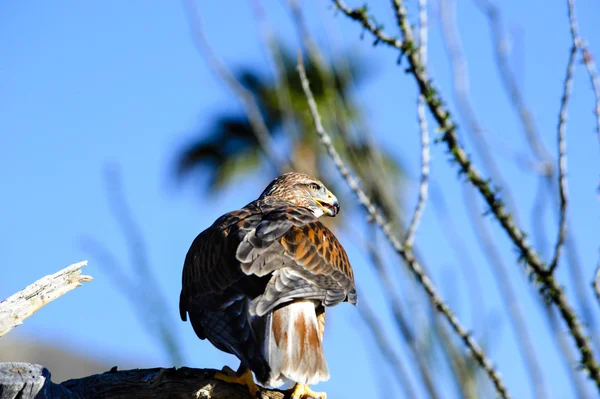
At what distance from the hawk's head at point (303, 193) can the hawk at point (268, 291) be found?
2.99ft

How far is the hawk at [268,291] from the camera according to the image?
14.1 ft

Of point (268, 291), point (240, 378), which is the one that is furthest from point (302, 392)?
point (268, 291)

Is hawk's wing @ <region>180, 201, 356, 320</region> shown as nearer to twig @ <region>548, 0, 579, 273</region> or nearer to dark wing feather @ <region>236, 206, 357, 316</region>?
dark wing feather @ <region>236, 206, 357, 316</region>

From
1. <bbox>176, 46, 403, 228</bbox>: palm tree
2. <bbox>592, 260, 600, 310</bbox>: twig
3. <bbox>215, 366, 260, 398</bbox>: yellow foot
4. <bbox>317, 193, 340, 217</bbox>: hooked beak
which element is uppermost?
<bbox>176, 46, 403, 228</bbox>: palm tree

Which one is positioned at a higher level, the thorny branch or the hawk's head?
Result: the hawk's head

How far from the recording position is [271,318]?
4.42m

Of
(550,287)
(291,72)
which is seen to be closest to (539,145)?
(550,287)

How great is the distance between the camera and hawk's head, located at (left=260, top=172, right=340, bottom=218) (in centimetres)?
648

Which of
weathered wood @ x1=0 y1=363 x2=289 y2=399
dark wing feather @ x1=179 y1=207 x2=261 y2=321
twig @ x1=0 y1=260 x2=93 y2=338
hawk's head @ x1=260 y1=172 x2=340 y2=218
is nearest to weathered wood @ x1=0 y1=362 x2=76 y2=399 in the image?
weathered wood @ x1=0 y1=363 x2=289 y2=399

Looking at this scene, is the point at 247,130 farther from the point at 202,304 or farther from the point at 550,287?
the point at 550,287

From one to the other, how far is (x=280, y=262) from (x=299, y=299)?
0.25 m

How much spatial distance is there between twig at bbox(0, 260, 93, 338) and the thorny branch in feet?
6.82

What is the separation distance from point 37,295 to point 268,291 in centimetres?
120

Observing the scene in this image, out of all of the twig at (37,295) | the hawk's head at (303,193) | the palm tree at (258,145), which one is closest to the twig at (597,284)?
the twig at (37,295)
